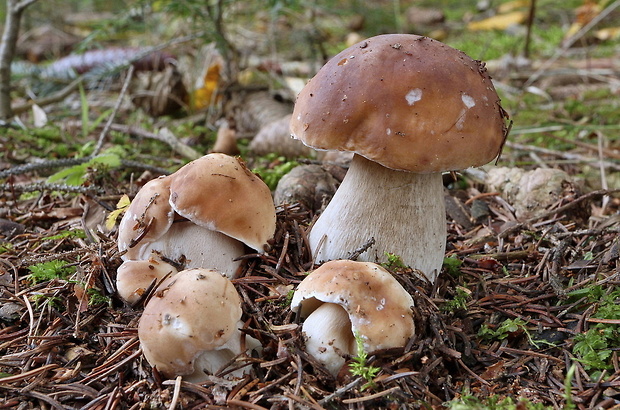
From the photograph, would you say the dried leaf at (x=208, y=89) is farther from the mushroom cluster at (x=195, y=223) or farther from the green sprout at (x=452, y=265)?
the green sprout at (x=452, y=265)

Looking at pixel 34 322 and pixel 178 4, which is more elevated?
pixel 178 4

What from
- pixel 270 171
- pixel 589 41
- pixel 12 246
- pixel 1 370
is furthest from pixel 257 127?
pixel 589 41

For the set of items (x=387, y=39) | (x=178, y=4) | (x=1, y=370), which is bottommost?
(x=1, y=370)

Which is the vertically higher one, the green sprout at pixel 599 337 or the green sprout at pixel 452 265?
the green sprout at pixel 599 337

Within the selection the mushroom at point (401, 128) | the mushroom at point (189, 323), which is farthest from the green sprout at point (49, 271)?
the mushroom at point (401, 128)

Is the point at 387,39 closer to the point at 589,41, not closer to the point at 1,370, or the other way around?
the point at 1,370

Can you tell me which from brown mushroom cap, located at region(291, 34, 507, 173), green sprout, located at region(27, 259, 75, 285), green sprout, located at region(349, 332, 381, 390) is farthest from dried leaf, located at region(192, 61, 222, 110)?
green sprout, located at region(349, 332, 381, 390)

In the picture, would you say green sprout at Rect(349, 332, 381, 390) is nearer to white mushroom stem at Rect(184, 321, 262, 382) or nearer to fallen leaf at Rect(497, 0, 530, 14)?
white mushroom stem at Rect(184, 321, 262, 382)
